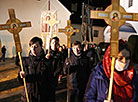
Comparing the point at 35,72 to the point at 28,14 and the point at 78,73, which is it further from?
the point at 28,14

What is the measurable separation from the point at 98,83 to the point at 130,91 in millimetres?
357

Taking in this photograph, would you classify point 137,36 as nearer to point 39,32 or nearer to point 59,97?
point 59,97

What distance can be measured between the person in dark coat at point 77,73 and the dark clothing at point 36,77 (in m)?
0.67

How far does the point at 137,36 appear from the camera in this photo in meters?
6.52

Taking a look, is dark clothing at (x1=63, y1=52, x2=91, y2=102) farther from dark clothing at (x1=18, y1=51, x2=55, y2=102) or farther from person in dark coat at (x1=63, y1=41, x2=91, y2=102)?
dark clothing at (x1=18, y1=51, x2=55, y2=102)

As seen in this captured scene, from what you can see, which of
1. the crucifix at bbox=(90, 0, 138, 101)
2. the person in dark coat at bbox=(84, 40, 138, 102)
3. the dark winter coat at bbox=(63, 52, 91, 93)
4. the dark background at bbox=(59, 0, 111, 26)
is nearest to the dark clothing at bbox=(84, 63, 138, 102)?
the person in dark coat at bbox=(84, 40, 138, 102)

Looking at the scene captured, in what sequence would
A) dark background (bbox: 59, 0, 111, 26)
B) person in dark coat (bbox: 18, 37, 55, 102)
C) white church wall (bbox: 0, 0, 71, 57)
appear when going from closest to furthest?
person in dark coat (bbox: 18, 37, 55, 102) → white church wall (bbox: 0, 0, 71, 57) → dark background (bbox: 59, 0, 111, 26)

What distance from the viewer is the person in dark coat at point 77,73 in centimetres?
321

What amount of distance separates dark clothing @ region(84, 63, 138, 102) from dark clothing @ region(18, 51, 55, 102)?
1.15 meters

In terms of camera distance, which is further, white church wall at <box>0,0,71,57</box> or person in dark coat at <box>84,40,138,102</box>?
white church wall at <box>0,0,71,57</box>

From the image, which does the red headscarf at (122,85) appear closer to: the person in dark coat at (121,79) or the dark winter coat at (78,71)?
the person in dark coat at (121,79)

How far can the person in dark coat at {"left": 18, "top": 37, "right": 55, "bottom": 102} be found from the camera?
2527 millimetres

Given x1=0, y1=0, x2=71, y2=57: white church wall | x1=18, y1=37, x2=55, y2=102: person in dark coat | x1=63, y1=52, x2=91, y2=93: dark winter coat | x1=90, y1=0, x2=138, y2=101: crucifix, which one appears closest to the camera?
x1=90, y1=0, x2=138, y2=101: crucifix

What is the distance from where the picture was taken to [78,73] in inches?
126
